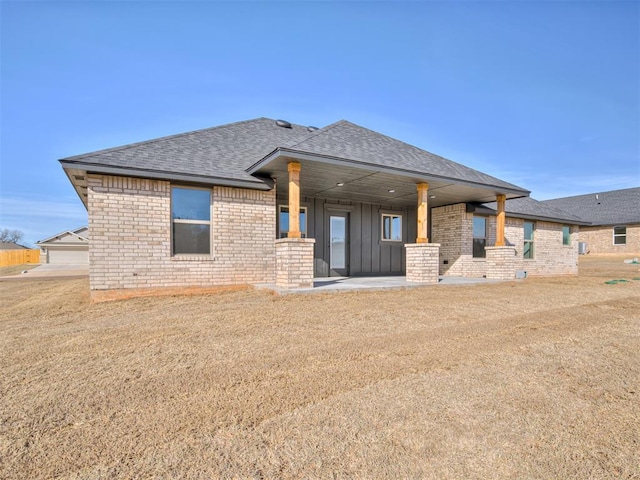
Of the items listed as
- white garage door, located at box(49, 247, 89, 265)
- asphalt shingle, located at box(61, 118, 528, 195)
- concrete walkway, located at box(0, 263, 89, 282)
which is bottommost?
concrete walkway, located at box(0, 263, 89, 282)

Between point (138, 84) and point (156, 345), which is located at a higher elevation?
point (138, 84)

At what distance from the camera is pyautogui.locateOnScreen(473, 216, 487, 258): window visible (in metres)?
12.7

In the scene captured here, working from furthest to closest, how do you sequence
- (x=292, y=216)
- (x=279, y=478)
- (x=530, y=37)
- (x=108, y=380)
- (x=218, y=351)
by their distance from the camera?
(x=530, y=37) → (x=292, y=216) → (x=218, y=351) → (x=108, y=380) → (x=279, y=478)

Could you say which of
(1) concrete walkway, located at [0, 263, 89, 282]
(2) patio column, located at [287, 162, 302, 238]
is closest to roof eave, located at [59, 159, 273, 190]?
(2) patio column, located at [287, 162, 302, 238]

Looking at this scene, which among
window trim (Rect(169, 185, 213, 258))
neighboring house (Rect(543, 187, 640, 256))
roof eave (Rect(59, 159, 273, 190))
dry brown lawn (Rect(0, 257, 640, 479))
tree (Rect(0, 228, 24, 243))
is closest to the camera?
dry brown lawn (Rect(0, 257, 640, 479))

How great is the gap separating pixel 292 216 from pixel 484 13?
7946mm

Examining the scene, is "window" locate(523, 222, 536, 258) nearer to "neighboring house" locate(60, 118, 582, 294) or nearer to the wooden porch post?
"neighboring house" locate(60, 118, 582, 294)

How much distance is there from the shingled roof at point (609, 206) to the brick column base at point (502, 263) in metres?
16.6

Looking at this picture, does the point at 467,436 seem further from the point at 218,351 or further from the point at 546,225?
the point at 546,225

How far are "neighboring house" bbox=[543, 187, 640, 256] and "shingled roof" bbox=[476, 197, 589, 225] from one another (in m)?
11.0

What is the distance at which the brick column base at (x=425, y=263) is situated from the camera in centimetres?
920

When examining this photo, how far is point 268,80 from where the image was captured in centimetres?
1114

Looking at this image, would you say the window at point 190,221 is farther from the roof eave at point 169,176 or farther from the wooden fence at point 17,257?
the wooden fence at point 17,257

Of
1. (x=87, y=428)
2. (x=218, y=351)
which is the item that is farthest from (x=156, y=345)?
(x=87, y=428)
